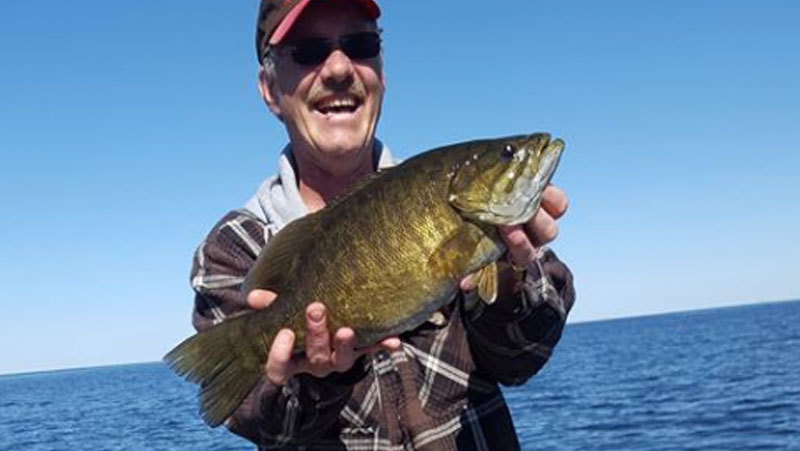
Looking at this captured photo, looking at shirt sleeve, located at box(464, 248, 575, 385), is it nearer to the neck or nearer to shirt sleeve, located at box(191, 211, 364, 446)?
shirt sleeve, located at box(191, 211, 364, 446)

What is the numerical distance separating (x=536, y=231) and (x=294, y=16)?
1756mm

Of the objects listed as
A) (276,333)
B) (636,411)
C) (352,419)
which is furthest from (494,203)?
(636,411)

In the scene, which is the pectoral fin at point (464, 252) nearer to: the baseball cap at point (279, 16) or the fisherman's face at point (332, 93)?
the fisherman's face at point (332, 93)

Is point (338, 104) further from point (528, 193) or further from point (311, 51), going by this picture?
point (528, 193)

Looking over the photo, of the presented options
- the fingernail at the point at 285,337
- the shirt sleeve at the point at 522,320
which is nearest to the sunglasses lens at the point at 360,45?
the shirt sleeve at the point at 522,320

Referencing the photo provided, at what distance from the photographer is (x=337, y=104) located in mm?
4770

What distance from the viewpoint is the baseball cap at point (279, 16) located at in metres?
4.71

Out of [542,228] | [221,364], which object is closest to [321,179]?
[221,364]

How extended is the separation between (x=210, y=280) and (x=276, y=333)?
975 mm

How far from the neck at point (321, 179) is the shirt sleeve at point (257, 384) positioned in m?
0.39

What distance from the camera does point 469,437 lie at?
470 centimetres

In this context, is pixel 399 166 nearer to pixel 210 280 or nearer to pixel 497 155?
pixel 497 155

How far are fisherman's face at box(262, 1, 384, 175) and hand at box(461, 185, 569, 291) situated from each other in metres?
1.20

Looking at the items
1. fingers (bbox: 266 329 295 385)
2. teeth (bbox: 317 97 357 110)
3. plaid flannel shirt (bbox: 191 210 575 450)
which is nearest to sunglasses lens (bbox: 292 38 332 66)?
teeth (bbox: 317 97 357 110)
